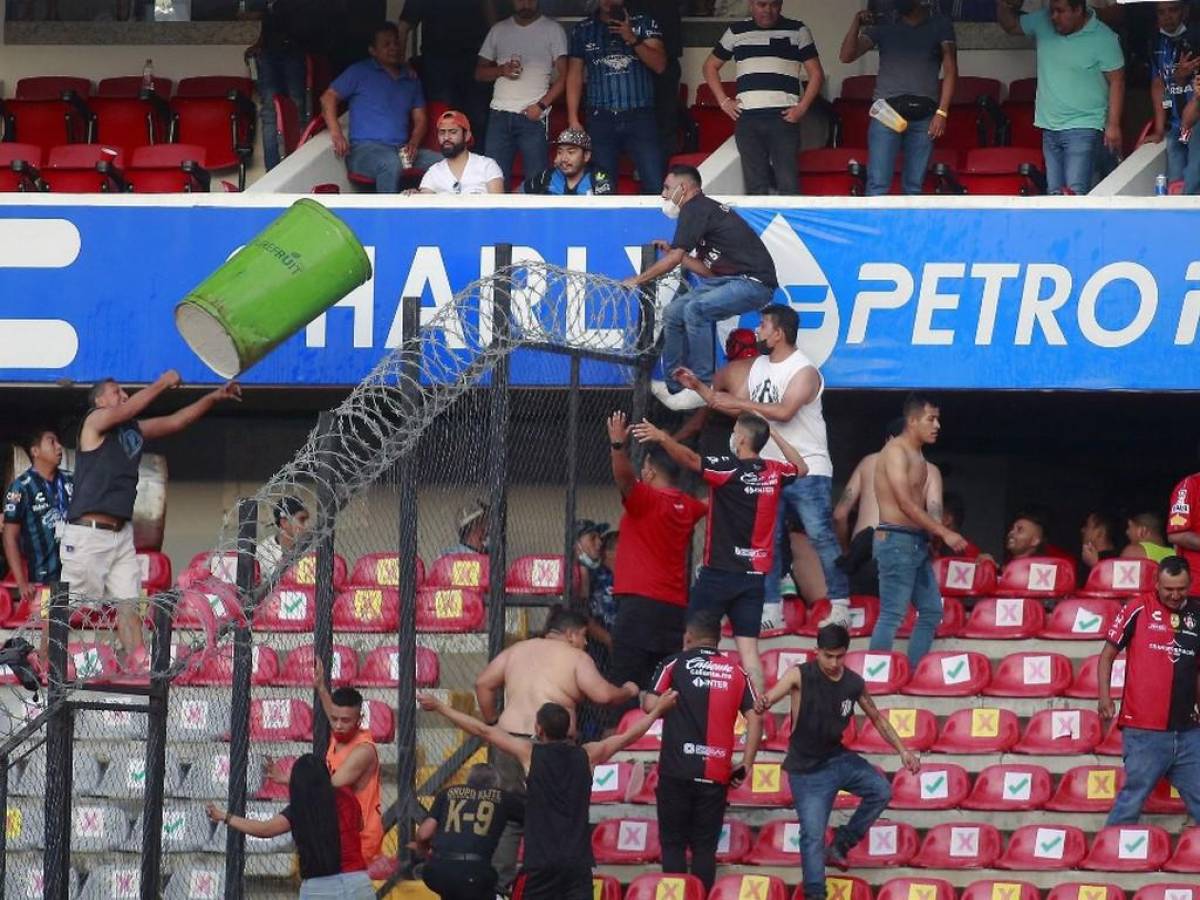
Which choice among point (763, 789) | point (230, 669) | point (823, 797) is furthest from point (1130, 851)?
point (230, 669)

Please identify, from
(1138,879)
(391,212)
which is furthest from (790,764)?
(391,212)

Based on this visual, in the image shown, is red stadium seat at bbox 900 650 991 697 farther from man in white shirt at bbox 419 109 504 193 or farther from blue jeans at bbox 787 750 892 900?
man in white shirt at bbox 419 109 504 193

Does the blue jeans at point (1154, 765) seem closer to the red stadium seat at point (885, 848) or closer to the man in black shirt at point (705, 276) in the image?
the red stadium seat at point (885, 848)

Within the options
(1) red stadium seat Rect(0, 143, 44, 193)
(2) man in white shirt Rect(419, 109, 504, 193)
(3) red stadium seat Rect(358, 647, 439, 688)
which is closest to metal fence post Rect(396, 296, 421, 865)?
(3) red stadium seat Rect(358, 647, 439, 688)

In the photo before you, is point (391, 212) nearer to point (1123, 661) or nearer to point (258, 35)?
point (258, 35)

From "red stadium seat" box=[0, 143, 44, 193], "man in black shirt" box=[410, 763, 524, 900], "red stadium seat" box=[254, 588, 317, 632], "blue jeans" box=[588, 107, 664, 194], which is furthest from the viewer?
"red stadium seat" box=[0, 143, 44, 193]

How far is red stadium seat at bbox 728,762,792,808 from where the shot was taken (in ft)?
39.0

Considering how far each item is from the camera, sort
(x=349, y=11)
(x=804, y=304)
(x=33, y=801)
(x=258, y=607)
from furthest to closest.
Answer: (x=349, y=11)
(x=804, y=304)
(x=33, y=801)
(x=258, y=607)

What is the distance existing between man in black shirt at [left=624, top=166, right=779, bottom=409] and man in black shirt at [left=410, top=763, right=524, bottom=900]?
3374 mm

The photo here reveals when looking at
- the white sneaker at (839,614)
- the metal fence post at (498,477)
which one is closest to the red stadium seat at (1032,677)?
the white sneaker at (839,614)

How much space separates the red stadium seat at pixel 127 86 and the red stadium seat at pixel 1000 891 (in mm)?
8568

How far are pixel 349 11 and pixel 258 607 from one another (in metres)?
7.40

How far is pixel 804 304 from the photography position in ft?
45.2

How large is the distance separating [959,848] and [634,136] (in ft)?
17.1
